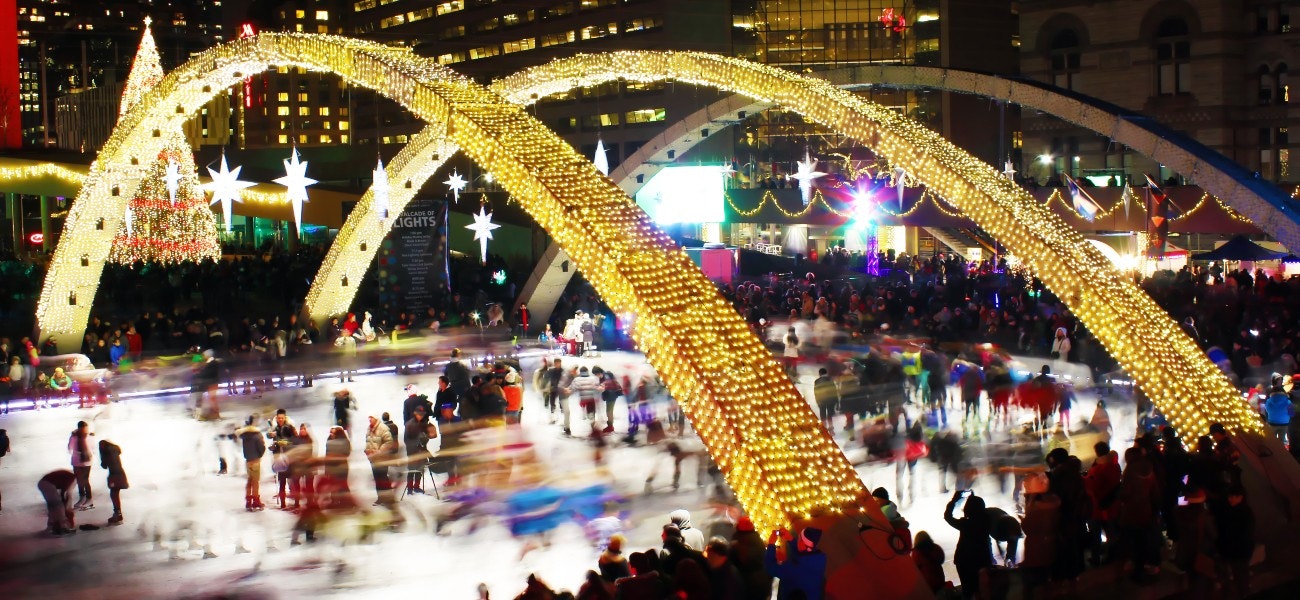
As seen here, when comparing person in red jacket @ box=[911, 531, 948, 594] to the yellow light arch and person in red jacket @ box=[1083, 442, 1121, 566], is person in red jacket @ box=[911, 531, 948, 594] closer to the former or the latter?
person in red jacket @ box=[1083, 442, 1121, 566]

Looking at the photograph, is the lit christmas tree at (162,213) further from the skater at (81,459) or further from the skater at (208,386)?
the skater at (81,459)

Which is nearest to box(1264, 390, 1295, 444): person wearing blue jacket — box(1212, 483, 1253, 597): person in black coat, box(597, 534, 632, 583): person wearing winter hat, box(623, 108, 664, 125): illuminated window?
box(1212, 483, 1253, 597): person in black coat

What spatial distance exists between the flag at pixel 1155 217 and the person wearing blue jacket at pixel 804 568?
18262 mm

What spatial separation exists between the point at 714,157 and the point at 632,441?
54821 millimetres

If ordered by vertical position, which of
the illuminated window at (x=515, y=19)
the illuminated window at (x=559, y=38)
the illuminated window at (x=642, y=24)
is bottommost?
the illuminated window at (x=642, y=24)

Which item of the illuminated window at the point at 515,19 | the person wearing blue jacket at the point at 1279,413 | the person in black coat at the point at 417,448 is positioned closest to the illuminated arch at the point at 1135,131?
the person wearing blue jacket at the point at 1279,413

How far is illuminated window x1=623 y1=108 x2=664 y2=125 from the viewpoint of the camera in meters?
79.1

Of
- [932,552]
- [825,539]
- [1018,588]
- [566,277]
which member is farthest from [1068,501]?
[566,277]

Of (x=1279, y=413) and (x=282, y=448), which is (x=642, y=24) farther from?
(x=282, y=448)

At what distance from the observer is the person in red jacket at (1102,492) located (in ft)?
33.9

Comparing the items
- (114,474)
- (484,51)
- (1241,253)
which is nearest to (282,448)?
(114,474)

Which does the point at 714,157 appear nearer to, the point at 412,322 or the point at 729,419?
the point at 412,322

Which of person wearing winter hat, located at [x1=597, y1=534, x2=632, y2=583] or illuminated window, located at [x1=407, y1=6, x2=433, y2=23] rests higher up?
illuminated window, located at [x1=407, y1=6, x2=433, y2=23]

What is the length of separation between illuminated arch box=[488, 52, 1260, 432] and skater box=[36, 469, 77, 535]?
32.0 ft
